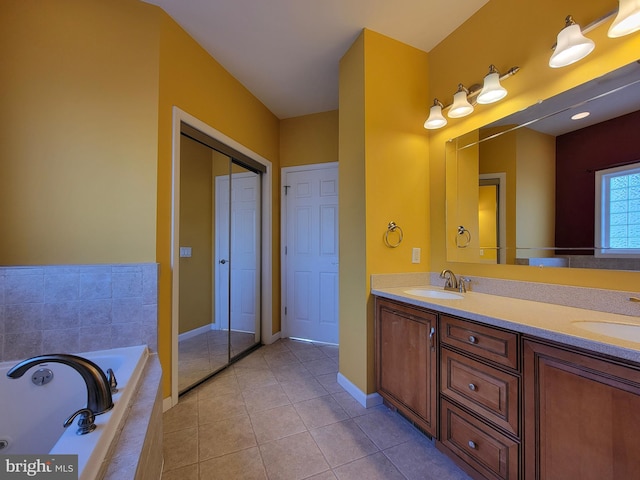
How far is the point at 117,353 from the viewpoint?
5.04 ft

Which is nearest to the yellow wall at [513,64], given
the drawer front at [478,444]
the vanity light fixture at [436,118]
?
the vanity light fixture at [436,118]

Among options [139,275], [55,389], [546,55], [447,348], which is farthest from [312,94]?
[55,389]

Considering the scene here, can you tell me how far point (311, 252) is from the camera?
3174mm

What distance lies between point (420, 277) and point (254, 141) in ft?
7.24

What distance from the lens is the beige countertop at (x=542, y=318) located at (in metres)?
0.81

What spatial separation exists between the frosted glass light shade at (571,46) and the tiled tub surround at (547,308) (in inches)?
43.6

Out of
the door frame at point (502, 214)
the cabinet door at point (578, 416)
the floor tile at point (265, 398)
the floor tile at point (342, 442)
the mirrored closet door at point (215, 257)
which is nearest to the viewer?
the cabinet door at point (578, 416)

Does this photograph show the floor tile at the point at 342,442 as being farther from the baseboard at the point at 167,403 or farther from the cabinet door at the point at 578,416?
the baseboard at the point at 167,403

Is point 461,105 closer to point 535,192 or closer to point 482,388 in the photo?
point 535,192

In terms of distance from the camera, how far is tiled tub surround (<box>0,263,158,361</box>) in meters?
1.46

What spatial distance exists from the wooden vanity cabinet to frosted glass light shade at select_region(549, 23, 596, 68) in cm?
133

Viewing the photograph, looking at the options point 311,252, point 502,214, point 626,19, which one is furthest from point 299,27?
point 311,252

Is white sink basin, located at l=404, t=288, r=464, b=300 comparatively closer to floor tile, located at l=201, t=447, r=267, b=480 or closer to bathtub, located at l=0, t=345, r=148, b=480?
floor tile, located at l=201, t=447, r=267, b=480

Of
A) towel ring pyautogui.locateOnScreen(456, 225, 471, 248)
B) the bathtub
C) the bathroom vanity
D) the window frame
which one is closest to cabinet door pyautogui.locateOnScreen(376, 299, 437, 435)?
the bathroom vanity
